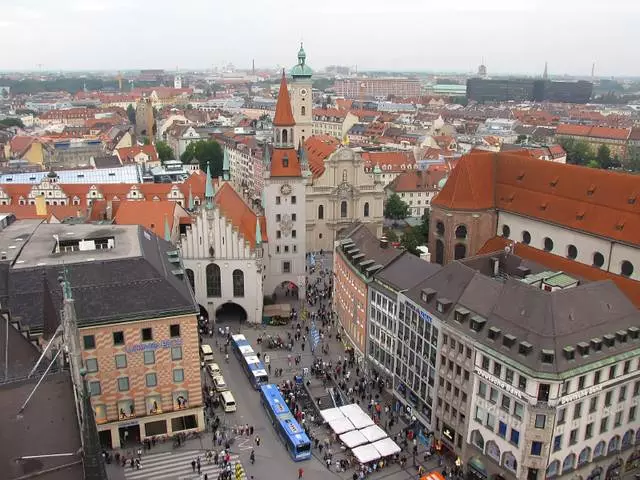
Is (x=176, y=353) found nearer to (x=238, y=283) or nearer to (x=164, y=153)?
(x=238, y=283)

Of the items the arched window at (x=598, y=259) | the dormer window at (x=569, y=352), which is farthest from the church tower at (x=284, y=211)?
the dormer window at (x=569, y=352)

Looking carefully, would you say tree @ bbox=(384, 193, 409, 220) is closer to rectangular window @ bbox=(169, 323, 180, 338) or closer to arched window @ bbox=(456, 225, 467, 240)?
arched window @ bbox=(456, 225, 467, 240)

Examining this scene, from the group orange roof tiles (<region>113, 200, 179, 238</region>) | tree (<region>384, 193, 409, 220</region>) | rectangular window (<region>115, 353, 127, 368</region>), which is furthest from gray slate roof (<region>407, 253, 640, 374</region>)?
tree (<region>384, 193, 409, 220</region>)

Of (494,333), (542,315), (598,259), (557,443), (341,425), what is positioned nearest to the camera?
(557,443)

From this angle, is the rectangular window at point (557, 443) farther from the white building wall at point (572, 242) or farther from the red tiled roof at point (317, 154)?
the red tiled roof at point (317, 154)

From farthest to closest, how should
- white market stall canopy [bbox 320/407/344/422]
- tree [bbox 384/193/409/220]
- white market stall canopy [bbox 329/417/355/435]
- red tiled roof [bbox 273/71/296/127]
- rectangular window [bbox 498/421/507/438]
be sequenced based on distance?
1. tree [bbox 384/193/409/220]
2. red tiled roof [bbox 273/71/296/127]
3. white market stall canopy [bbox 320/407/344/422]
4. white market stall canopy [bbox 329/417/355/435]
5. rectangular window [bbox 498/421/507/438]

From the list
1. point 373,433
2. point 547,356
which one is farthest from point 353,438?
point 547,356

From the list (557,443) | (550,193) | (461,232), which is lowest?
(557,443)
